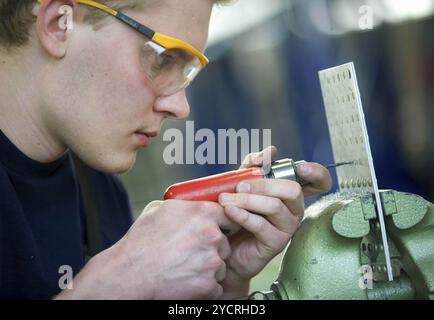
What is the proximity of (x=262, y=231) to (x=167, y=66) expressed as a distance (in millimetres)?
393

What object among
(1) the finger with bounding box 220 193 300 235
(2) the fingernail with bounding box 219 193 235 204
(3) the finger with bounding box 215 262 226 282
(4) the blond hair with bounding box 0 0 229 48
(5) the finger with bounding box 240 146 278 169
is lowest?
(3) the finger with bounding box 215 262 226 282

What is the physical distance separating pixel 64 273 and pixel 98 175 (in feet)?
1.43

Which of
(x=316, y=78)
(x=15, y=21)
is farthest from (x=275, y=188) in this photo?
(x=316, y=78)

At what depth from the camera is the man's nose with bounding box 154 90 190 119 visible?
47.6 inches

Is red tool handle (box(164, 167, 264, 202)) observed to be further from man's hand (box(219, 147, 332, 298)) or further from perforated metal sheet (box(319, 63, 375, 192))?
perforated metal sheet (box(319, 63, 375, 192))

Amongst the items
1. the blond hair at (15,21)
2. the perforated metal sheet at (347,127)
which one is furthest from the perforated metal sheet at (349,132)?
the blond hair at (15,21)

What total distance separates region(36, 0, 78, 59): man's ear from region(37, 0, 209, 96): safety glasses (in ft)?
0.09

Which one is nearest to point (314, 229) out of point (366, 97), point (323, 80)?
point (323, 80)

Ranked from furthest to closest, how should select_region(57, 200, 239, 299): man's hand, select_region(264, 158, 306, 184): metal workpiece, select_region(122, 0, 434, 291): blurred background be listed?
select_region(122, 0, 434, 291): blurred background
select_region(264, 158, 306, 184): metal workpiece
select_region(57, 200, 239, 299): man's hand

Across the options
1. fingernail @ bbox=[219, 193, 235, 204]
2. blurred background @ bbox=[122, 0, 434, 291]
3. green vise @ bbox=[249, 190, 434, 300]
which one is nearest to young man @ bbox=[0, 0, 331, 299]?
fingernail @ bbox=[219, 193, 235, 204]

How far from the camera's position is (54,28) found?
1.14 m

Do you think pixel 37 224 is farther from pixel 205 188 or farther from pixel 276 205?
pixel 276 205

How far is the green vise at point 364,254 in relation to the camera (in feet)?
3.26

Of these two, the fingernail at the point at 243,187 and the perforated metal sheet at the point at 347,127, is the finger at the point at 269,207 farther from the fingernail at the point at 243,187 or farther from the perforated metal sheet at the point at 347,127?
the perforated metal sheet at the point at 347,127
